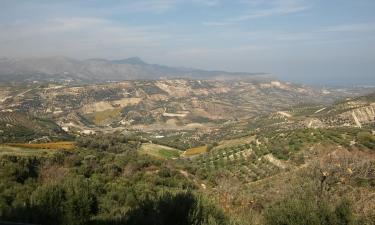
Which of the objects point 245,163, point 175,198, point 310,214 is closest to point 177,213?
point 175,198

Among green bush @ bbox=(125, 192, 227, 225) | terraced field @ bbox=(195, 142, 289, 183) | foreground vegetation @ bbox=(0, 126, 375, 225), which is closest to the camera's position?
foreground vegetation @ bbox=(0, 126, 375, 225)

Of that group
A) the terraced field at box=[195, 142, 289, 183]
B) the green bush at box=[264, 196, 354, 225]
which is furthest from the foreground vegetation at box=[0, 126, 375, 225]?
the terraced field at box=[195, 142, 289, 183]

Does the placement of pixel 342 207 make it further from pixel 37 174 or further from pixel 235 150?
pixel 235 150

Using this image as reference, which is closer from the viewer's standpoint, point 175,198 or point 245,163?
point 175,198

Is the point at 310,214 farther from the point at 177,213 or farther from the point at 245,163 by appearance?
the point at 245,163

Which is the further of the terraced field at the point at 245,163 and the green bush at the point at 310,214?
the terraced field at the point at 245,163

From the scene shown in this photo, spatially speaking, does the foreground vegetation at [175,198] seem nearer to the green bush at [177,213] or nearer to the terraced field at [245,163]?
the green bush at [177,213]

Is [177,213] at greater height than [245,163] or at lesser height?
greater

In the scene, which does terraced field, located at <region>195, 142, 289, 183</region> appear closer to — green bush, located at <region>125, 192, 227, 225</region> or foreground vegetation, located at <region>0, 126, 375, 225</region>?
foreground vegetation, located at <region>0, 126, 375, 225</region>

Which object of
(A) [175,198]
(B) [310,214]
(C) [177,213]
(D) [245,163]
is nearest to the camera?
(B) [310,214]

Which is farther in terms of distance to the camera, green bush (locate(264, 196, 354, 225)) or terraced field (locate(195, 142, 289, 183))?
terraced field (locate(195, 142, 289, 183))

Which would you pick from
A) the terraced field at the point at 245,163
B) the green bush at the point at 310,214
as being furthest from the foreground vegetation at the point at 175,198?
the terraced field at the point at 245,163

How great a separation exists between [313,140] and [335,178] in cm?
A: 3007

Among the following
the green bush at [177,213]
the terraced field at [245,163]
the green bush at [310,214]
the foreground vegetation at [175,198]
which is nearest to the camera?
the green bush at [310,214]
